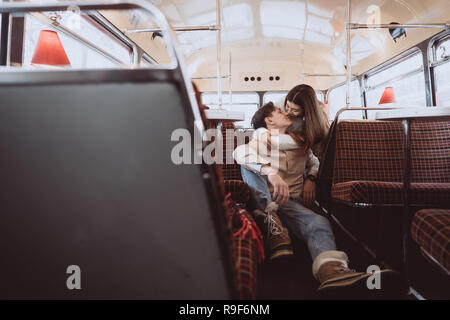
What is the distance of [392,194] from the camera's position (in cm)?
149

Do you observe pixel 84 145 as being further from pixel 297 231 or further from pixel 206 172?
pixel 297 231

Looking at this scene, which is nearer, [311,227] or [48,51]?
[311,227]

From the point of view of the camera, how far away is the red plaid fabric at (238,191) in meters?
1.67

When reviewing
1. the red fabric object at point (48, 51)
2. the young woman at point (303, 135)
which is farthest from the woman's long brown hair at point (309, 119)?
the red fabric object at point (48, 51)

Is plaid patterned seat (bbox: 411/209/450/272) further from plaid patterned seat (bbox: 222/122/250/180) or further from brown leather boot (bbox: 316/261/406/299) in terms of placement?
plaid patterned seat (bbox: 222/122/250/180)

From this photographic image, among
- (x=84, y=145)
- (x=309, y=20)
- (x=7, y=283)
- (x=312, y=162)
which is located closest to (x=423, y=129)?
(x=312, y=162)

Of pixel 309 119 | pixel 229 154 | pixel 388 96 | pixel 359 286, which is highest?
pixel 388 96

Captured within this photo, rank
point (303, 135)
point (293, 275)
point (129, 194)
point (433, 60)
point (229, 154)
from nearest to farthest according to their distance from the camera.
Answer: point (129, 194), point (293, 275), point (303, 135), point (229, 154), point (433, 60)

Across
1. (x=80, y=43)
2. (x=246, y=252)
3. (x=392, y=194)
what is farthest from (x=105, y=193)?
(x=80, y=43)

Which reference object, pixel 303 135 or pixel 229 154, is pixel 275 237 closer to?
pixel 303 135

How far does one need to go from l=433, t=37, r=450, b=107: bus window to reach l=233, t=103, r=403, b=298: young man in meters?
2.51

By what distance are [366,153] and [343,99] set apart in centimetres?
482

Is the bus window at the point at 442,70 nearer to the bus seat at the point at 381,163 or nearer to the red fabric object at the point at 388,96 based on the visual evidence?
the red fabric object at the point at 388,96

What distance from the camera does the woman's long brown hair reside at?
1.85 m
